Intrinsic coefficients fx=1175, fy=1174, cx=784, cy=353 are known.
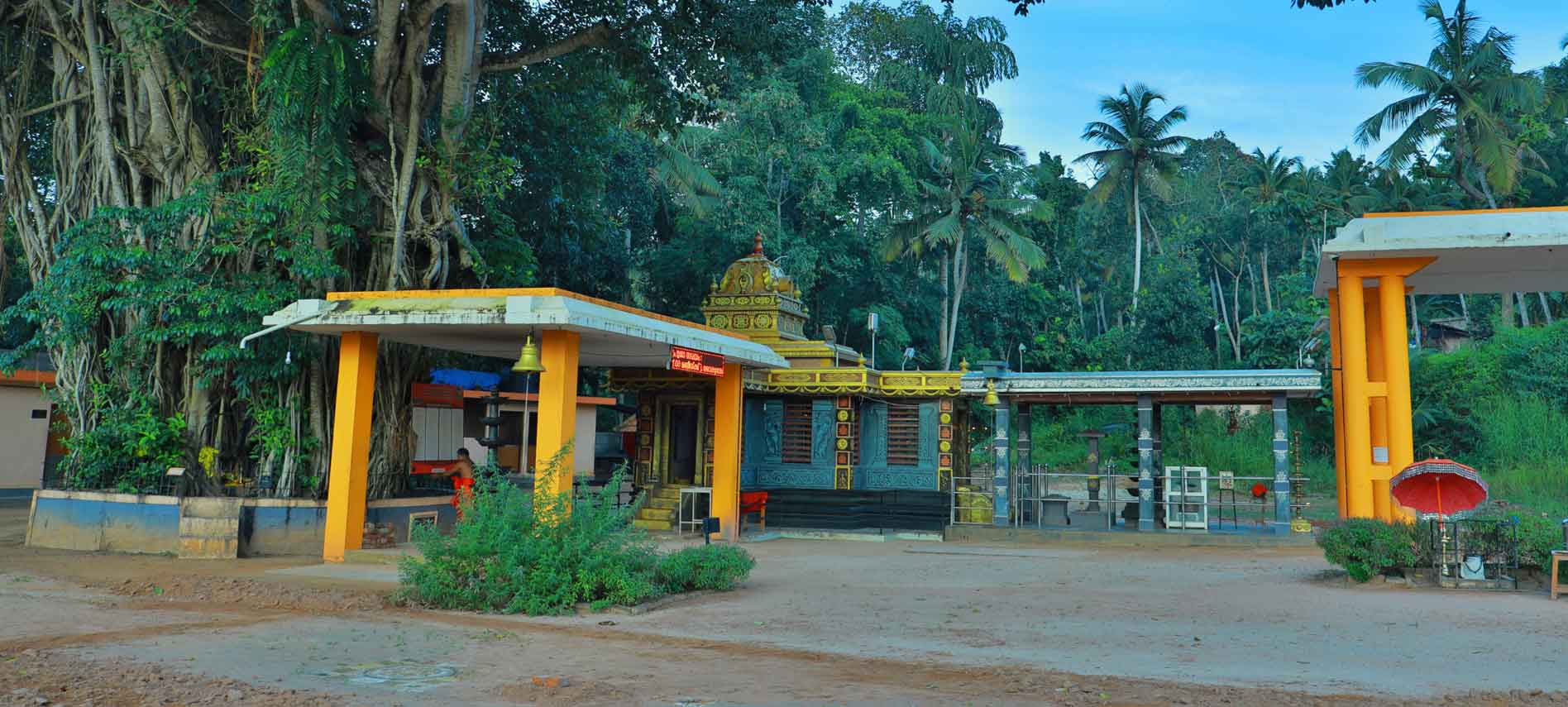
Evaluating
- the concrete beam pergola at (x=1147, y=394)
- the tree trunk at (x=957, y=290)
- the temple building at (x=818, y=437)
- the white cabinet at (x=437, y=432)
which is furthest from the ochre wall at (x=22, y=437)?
the tree trunk at (x=957, y=290)

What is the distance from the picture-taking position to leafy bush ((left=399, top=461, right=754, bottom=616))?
9594 mm

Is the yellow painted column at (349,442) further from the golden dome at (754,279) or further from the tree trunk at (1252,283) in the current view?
the tree trunk at (1252,283)

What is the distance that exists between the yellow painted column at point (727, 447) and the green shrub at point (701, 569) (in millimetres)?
5207

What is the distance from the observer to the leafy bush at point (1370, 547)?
11.9 metres

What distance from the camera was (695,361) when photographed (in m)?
14.3

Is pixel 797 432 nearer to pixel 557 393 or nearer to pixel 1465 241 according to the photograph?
pixel 557 393

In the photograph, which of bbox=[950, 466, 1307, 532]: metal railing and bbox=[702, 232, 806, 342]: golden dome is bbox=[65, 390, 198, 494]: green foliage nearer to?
bbox=[702, 232, 806, 342]: golden dome

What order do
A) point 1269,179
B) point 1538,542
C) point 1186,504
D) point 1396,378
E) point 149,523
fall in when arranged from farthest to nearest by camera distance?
point 1269,179 < point 1186,504 < point 149,523 < point 1396,378 < point 1538,542

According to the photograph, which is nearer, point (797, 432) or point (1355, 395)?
point (1355, 395)

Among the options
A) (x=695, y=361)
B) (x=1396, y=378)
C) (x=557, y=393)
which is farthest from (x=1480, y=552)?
(x=557, y=393)

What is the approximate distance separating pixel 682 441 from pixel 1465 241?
12235mm

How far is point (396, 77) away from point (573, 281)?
9.70 meters

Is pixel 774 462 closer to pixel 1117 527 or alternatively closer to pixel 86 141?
pixel 1117 527

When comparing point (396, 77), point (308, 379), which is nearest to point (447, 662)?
point (308, 379)
